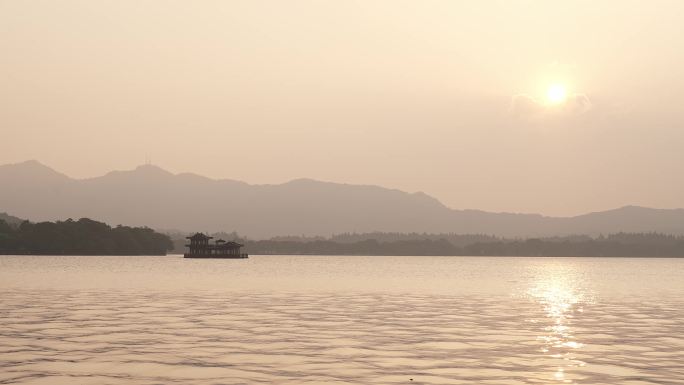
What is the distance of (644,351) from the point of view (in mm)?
35969

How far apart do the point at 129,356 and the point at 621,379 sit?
1836 cm

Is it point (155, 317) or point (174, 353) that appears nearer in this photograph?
point (174, 353)

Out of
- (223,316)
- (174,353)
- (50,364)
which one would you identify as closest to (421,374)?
(174,353)

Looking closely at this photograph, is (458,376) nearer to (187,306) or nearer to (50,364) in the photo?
(50,364)

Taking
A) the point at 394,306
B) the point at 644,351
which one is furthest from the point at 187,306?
the point at 644,351

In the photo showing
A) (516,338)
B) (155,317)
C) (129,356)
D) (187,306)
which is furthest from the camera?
(187,306)

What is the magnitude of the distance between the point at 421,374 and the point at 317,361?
4.95 metres

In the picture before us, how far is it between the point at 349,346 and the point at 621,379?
12.8m

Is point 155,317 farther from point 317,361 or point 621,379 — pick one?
point 621,379

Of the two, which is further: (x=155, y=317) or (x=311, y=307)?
(x=311, y=307)

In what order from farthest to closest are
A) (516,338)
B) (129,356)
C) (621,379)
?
(516,338)
(129,356)
(621,379)

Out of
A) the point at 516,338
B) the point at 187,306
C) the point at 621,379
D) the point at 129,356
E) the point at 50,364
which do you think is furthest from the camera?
the point at 187,306

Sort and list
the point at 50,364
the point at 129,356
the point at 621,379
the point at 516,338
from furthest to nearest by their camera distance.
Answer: the point at 516,338, the point at 129,356, the point at 50,364, the point at 621,379

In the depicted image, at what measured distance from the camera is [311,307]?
6450 cm
